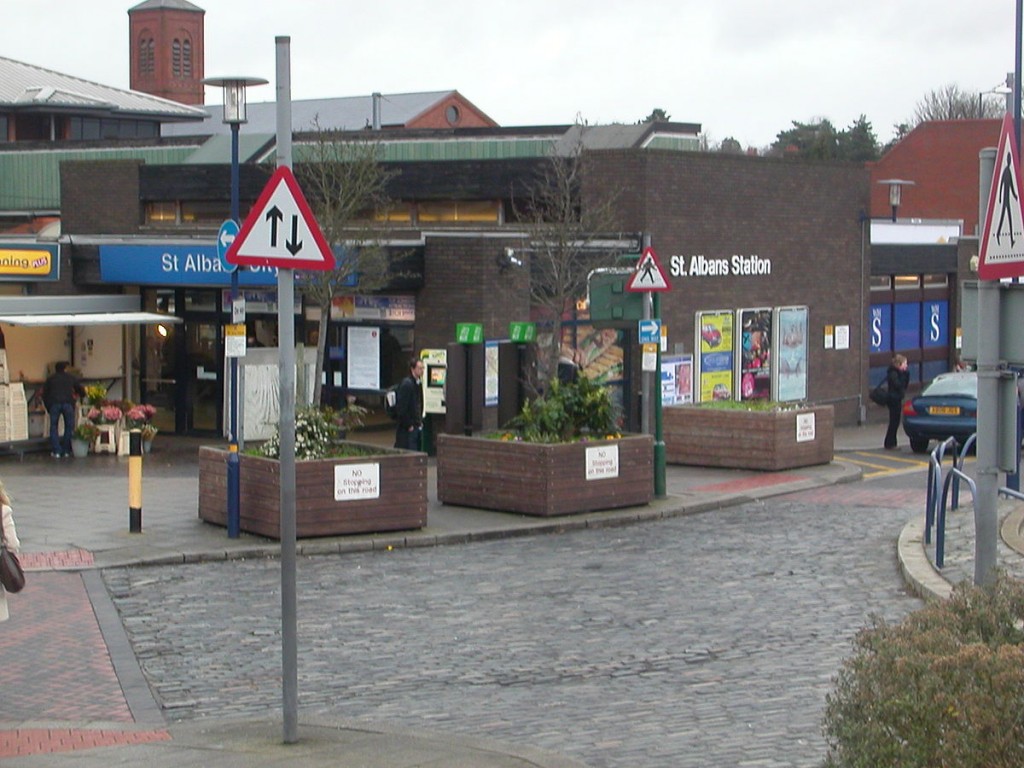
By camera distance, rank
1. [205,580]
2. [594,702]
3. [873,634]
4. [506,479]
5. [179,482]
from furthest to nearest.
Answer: [179,482] → [506,479] → [205,580] → [594,702] → [873,634]

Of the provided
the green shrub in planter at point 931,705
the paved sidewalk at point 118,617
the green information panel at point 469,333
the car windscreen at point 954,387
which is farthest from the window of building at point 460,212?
the green shrub in planter at point 931,705

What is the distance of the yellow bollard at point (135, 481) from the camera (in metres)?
15.7

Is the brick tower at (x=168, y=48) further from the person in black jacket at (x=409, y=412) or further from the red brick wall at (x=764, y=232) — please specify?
the person in black jacket at (x=409, y=412)

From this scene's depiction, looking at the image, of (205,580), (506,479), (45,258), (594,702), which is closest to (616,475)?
(506,479)

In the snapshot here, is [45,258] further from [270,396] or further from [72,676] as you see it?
[72,676]

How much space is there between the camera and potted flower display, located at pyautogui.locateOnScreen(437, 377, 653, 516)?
17766 mm

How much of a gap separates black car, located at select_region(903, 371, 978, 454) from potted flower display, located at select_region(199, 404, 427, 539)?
47.2 feet

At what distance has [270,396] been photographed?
24594mm

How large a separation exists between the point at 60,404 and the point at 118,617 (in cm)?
1176

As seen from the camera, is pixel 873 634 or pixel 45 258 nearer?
pixel 873 634

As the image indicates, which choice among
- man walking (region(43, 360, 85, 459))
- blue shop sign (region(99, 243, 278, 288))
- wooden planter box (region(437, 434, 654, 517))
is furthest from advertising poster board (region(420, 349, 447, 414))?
man walking (region(43, 360, 85, 459))

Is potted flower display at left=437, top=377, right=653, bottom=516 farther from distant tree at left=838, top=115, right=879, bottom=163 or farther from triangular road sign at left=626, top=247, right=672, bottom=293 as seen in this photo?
distant tree at left=838, top=115, right=879, bottom=163

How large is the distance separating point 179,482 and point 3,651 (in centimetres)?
1001

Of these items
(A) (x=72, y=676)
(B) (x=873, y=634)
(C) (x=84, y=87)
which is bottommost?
(A) (x=72, y=676)
